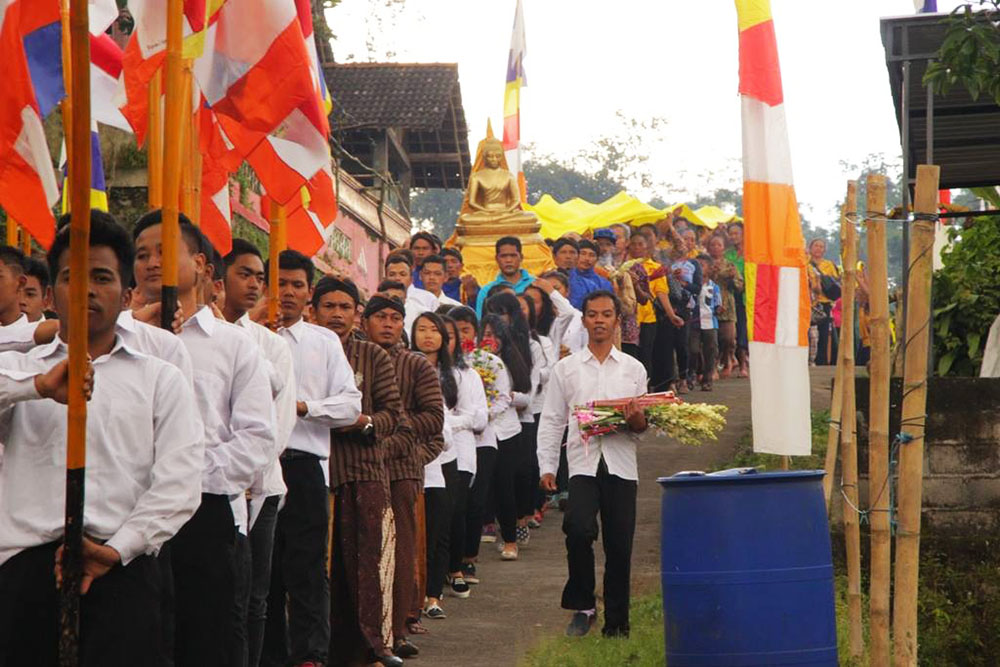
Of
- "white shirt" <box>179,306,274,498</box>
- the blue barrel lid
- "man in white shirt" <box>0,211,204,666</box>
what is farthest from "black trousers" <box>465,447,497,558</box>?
"man in white shirt" <box>0,211,204,666</box>

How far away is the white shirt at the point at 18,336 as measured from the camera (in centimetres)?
555

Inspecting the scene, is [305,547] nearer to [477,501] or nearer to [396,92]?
[477,501]

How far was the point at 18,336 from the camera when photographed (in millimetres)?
6324

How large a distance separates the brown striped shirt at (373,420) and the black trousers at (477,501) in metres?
3.26

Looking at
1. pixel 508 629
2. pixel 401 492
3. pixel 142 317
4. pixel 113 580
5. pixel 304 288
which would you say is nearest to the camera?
pixel 113 580

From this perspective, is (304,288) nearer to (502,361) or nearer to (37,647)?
(37,647)

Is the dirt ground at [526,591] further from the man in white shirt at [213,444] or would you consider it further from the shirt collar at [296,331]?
the man in white shirt at [213,444]

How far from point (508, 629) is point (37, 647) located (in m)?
6.16

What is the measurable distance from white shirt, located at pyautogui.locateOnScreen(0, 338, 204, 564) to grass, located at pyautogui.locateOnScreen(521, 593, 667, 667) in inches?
185

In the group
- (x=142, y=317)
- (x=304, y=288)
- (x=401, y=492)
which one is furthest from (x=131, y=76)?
(x=142, y=317)

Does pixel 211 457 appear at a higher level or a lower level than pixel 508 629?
higher

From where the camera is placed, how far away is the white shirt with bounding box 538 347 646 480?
1009 centimetres

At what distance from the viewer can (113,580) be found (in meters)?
4.59

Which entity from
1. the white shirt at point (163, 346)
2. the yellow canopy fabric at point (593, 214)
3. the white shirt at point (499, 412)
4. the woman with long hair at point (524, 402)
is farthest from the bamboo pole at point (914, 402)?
the yellow canopy fabric at point (593, 214)
